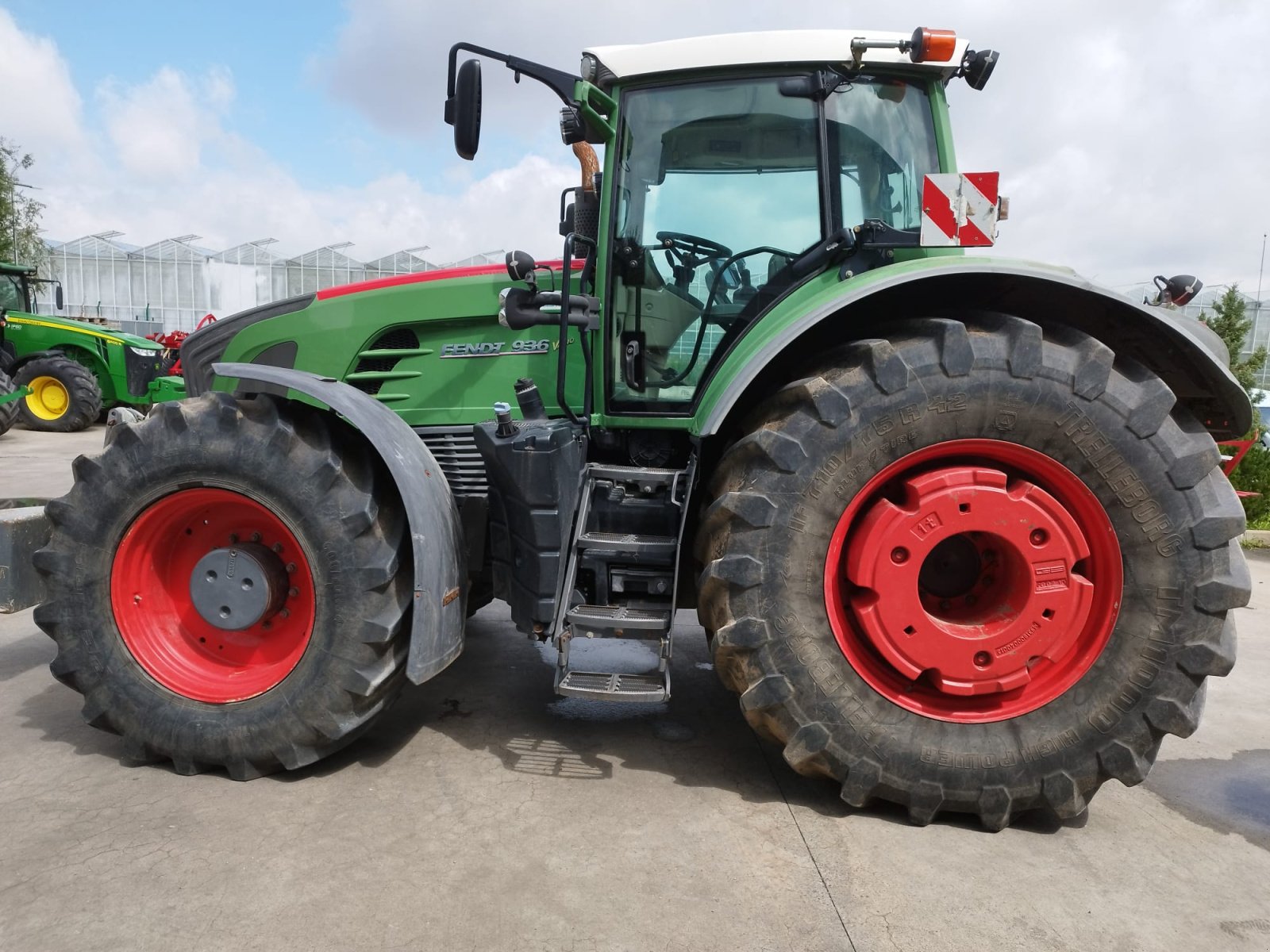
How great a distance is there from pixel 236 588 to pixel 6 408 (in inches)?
469

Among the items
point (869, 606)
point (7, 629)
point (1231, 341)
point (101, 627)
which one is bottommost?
point (7, 629)

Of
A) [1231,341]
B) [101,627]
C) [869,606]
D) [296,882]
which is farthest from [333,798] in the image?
[1231,341]

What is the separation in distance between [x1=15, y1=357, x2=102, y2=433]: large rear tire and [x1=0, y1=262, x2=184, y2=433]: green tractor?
0.04ft

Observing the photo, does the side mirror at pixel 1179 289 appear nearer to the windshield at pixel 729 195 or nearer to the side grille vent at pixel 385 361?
the windshield at pixel 729 195

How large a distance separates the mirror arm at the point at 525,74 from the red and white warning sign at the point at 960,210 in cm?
122

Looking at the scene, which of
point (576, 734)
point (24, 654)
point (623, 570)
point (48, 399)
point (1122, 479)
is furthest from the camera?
point (48, 399)

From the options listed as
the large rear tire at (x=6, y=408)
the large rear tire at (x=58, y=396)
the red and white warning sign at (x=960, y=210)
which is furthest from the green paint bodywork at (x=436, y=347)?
the large rear tire at (x=58, y=396)

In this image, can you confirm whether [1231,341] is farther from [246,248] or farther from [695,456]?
[246,248]

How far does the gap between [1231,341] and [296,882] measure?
15.2 meters

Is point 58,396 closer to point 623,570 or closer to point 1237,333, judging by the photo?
point 623,570

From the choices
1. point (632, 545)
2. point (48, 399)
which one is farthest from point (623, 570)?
point (48, 399)

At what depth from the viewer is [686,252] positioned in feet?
10.0

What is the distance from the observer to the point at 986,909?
7.09ft

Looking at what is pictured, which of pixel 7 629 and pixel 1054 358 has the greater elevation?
pixel 1054 358
